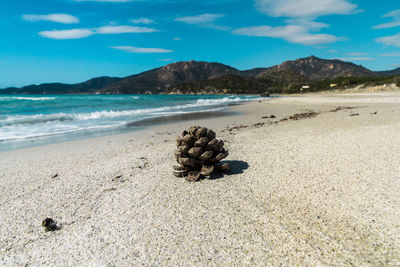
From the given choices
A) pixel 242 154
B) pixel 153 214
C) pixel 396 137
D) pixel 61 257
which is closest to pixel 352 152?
pixel 396 137

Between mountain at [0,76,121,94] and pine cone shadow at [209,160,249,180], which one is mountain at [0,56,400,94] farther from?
pine cone shadow at [209,160,249,180]

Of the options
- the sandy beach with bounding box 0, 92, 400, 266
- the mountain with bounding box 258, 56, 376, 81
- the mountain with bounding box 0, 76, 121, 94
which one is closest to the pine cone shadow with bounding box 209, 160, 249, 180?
the sandy beach with bounding box 0, 92, 400, 266

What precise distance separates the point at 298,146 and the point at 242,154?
1.17 meters

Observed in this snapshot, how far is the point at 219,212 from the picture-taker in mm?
2270

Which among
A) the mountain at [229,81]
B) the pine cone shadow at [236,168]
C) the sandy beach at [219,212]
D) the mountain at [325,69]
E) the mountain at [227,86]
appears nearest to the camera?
the sandy beach at [219,212]

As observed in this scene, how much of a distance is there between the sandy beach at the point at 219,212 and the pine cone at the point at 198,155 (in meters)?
0.16

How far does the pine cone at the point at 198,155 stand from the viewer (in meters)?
3.08

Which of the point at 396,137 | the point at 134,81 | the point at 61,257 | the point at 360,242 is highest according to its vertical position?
the point at 134,81

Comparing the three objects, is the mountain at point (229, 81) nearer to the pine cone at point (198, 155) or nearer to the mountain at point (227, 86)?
the mountain at point (227, 86)

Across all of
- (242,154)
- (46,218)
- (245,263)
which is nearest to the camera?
(245,263)

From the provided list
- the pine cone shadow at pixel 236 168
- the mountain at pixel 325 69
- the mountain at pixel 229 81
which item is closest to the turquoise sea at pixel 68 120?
the pine cone shadow at pixel 236 168

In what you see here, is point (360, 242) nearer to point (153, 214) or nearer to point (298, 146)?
point (153, 214)

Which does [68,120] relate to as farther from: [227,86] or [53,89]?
[53,89]

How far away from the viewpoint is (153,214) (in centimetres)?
232
